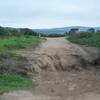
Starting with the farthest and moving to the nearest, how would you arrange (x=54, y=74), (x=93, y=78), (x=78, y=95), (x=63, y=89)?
(x=54, y=74)
(x=93, y=78)
(x=63, y=89)
(x=78, y=95)

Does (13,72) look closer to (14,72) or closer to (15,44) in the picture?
(14,72)

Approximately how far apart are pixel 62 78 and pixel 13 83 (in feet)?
6.82

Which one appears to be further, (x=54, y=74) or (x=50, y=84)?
(x=54, y=74)

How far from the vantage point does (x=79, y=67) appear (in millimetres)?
15898

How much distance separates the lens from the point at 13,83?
37.9ft

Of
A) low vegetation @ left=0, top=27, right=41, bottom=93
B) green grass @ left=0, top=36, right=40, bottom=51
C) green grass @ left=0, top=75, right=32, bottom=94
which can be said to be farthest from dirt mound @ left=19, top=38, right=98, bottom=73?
green grass @ left=0, top=36, right=40, bottom=51

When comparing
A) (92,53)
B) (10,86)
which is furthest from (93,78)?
(92,53)

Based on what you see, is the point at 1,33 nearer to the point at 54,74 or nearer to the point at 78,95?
the point at 54,74

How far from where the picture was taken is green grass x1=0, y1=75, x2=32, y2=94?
10.8 meters

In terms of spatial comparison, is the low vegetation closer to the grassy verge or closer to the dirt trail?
the grassy verge

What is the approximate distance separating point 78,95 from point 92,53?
8613 millimetres

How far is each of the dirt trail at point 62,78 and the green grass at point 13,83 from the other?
0.31 metres

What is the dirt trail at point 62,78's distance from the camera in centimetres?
990

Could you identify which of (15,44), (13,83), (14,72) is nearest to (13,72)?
(14,72)
